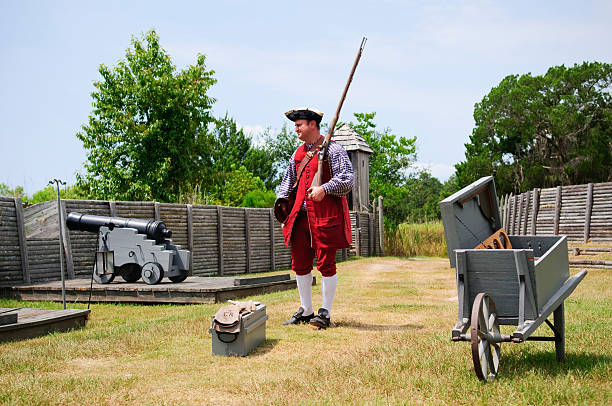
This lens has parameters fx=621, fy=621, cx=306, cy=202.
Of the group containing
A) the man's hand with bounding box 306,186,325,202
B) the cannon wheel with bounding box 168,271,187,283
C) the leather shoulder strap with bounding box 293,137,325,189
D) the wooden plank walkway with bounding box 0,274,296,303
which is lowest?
the wooden plank walkway with bounding box 0,274,296,303

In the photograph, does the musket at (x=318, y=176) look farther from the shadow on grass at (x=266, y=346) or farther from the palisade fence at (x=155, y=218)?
the palisade fence at (x=155, y=218)

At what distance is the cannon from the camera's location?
30.9 feet

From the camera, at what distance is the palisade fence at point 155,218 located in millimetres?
9922

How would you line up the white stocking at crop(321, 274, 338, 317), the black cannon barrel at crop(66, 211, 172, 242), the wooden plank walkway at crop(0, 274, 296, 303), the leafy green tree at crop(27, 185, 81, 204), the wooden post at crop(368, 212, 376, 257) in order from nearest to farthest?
the white stocking at crop(321, 274, 338, 317) < the wooden plank walkway at crop(0, 274, 296, 303) < the black cannon barrel at crop(66, 211, 172, 242) < the wooden post at crop(368, 212, 376, 257) < the leafy green tree at crop(27, 185, 81, 204)

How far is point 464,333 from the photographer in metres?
3.97

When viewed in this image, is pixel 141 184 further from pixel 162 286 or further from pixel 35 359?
pixel 35 359

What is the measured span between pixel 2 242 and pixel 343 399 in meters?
7.85

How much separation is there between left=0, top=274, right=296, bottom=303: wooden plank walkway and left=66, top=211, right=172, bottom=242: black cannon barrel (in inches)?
30.9

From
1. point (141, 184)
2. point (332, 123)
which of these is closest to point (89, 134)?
point (141, 184)

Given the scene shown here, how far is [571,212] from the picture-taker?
18141 mm

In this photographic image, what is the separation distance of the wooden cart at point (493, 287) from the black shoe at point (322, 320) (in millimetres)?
1973

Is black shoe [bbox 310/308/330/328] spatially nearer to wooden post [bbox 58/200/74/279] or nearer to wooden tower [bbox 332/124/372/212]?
wooden post [bbox 58/200/74/279]

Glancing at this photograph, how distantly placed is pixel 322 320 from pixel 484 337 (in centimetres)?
250

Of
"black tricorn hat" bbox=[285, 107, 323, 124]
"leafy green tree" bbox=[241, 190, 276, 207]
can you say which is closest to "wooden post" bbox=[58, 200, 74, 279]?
"black tricorn hat" bbox=[285, 107, 323, 124]
